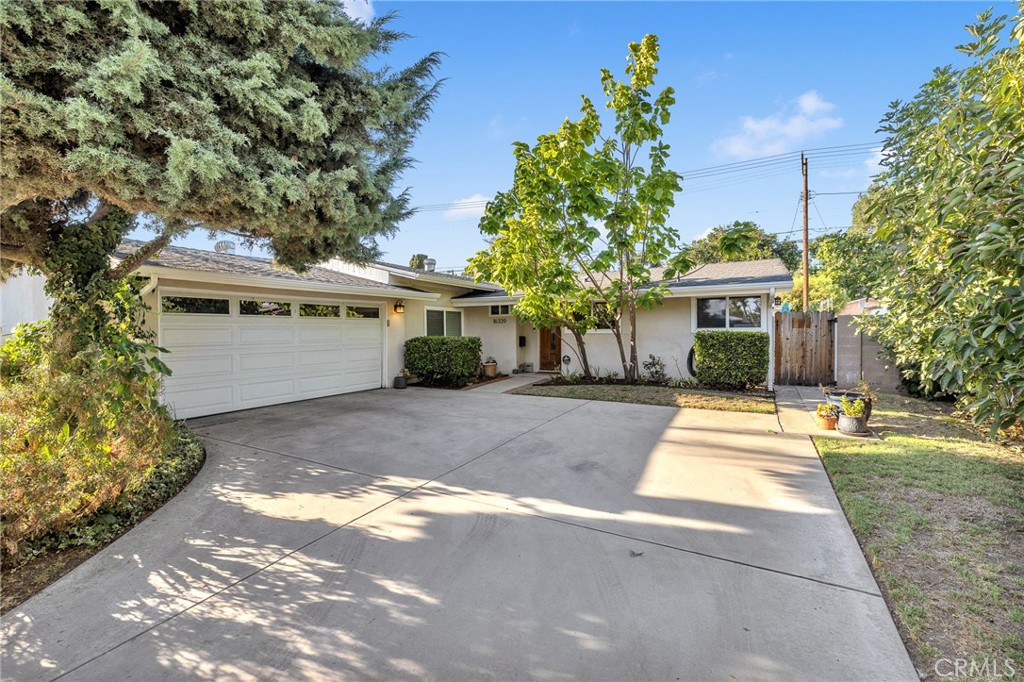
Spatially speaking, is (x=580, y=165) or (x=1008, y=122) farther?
(x=580, y=165)

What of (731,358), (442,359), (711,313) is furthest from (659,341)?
(442,359)

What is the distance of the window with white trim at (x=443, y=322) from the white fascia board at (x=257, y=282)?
6.21 ft

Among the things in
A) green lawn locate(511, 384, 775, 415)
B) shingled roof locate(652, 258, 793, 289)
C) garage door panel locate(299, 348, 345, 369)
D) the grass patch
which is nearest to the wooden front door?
green lawn locate(511, 384, 775, 415)

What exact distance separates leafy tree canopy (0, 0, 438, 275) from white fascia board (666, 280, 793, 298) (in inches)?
289

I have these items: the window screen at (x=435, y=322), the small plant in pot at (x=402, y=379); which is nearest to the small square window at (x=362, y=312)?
the small plant in pot at (x=402, y=379)

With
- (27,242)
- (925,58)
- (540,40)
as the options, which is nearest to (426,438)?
(27,242)

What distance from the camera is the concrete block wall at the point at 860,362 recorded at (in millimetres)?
9023

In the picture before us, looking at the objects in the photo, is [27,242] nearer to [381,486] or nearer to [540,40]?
[381,486]

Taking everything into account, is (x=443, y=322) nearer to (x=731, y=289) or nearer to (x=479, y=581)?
(x=731, y=289)

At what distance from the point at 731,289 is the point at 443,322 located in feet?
25.8

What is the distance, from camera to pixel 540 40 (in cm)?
710

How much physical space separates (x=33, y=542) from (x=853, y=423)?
8714 mm

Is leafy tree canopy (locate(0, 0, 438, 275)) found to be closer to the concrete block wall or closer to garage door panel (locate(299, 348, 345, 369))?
garage door panel (locate(299, 348, 345, 369))

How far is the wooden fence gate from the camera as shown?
33.9 ft
